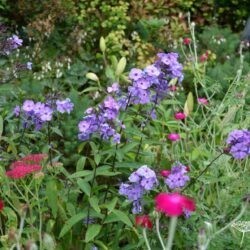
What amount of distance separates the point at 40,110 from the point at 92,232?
21.0 inches

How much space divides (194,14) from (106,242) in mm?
4512

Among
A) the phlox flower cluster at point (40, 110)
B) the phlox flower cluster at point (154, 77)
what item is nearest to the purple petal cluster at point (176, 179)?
the phlox flower cluster at point (154, 77)

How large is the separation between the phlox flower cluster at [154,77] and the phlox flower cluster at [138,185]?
0.33m

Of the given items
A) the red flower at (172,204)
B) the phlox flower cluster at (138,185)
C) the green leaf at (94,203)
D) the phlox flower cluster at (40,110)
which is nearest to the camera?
the red flower at (172,204)

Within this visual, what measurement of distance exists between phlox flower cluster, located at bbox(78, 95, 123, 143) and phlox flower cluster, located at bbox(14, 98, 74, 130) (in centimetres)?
19

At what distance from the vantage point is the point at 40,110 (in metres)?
2.85

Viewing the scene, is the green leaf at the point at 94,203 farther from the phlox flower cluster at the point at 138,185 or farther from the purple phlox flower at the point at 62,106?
the purple phlox flower at the point at 62,106

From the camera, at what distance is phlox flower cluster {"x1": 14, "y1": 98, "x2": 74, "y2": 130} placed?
284cm

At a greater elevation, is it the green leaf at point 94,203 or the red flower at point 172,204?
the red flower at point 172,204

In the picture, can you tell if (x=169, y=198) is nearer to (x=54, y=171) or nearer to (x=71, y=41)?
(x=54, y=171)

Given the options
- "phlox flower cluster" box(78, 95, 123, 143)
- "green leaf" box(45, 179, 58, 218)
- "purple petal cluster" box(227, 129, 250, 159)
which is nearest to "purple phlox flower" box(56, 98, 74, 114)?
"phlox flower cluster" box(78, 95, 123, 143)

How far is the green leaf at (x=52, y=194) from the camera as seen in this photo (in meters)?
2.75

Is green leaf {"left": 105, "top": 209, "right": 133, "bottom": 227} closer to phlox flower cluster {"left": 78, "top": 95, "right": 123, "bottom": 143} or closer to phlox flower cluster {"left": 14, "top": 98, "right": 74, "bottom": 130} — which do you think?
phlox flower cluster {"left": 78, "top": 95, "right": 123, "bottom": 143}

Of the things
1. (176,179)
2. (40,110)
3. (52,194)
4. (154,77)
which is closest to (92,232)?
(52,194)
